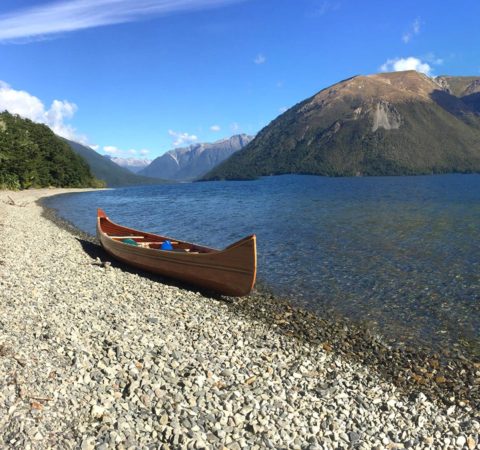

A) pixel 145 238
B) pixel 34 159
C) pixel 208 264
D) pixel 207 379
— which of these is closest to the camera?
pixel 207 379

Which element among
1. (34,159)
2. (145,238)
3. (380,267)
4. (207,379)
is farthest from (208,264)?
(34,159)

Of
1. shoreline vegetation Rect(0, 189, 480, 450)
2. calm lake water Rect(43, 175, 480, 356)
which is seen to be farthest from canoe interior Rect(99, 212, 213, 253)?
shoreline vegetation Rect(0, 189, 480, 450)

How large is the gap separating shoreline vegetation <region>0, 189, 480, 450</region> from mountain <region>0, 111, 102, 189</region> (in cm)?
6296

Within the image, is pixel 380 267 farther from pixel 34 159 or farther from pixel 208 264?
pixel 34 159

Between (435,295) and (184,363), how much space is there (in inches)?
462

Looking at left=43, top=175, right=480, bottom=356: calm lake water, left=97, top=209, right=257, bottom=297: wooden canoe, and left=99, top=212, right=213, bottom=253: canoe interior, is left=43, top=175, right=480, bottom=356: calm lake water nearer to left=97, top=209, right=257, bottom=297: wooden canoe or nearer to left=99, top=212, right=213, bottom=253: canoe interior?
left=97, top=209, right=257, bottom=297: wooden canoe

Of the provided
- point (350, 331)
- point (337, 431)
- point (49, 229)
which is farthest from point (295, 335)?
point (49, 229)

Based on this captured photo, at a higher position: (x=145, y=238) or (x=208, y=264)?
(x=145, y=238)

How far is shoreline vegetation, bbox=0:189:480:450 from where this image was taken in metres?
6.90

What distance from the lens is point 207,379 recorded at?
8617 mm

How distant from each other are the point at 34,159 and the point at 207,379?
281 feet

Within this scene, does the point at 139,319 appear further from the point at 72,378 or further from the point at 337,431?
the point at 337,431

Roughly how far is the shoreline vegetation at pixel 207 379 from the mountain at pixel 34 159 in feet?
207

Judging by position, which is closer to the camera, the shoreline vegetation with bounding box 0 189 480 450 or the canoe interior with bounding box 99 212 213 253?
the shoreline vegetation with bounding box 0 189 480 450
